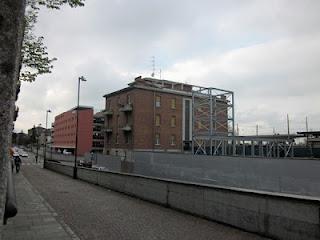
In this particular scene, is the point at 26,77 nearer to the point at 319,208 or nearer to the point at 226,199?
the point at 226,199

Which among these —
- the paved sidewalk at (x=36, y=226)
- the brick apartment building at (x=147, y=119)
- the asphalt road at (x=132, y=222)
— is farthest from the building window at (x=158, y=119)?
the paved sidewalk at (x=36, y=226)

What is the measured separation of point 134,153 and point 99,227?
90.2ft

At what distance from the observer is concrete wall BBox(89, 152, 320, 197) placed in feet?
58.1

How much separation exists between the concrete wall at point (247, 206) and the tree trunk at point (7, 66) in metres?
6.41

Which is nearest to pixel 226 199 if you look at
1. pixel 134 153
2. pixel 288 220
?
pixel 288 220

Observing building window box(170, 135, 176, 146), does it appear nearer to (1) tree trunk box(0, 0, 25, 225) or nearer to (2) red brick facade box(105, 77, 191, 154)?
(2) red brick facade box(105, 77, 191, 154)

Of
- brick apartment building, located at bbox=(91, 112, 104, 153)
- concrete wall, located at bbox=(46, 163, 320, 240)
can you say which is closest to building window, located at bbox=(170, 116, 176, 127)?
brick apartment building, located at bbox=(91, 112, 104, 153)

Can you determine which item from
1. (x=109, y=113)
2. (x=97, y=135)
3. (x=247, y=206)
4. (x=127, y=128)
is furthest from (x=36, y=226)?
(x=97, y=135)

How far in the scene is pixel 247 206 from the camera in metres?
8.74

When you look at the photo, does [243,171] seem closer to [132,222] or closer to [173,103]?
[132,222]

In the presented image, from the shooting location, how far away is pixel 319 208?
7020 millimetres

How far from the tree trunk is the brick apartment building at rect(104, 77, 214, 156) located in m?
55.9

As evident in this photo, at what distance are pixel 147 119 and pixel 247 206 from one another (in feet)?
174

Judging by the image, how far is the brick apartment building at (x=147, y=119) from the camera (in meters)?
60.9
